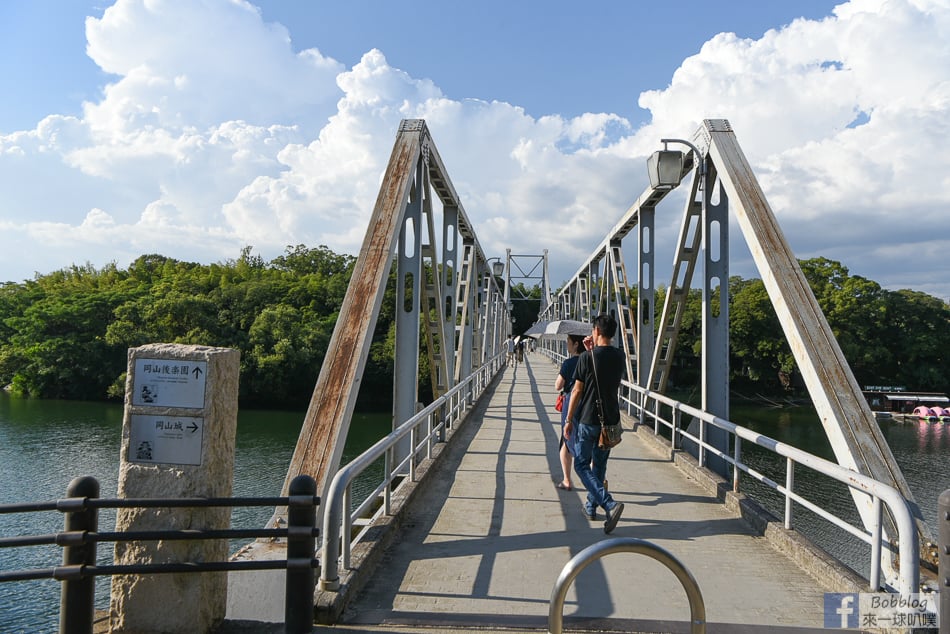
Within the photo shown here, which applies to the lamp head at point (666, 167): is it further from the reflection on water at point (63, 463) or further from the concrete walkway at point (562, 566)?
the reflection on water at point (63, 463)

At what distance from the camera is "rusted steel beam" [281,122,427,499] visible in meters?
4.26

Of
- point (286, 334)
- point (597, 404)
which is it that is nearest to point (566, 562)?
point (597, 404)

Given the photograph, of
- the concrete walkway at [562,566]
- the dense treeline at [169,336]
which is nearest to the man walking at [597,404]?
the concrete walkway at [562,566]

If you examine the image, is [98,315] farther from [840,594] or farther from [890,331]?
[890,331]

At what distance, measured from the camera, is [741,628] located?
124 inches

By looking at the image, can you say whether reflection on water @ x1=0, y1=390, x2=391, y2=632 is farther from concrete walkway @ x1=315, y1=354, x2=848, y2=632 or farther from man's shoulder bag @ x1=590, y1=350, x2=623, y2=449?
man's shoulder bag @ x1=590, y1=350, x2=623, y2=449

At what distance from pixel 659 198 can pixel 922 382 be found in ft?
166

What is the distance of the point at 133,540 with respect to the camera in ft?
9.41

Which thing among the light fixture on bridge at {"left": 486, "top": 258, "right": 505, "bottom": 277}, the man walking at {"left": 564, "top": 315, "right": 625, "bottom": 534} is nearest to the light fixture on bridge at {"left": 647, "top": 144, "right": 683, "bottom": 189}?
the man walking at {"left": 564, "top": 315, "right": 625, "bottom": 534}

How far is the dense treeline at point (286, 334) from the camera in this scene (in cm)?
4456

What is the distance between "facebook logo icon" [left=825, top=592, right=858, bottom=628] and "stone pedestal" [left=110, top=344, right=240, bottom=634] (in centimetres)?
311

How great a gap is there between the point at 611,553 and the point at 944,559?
1.54 m

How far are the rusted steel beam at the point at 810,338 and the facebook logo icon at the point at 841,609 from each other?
0.54 m

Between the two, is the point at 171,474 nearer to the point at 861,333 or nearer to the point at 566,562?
the point at 566,562
